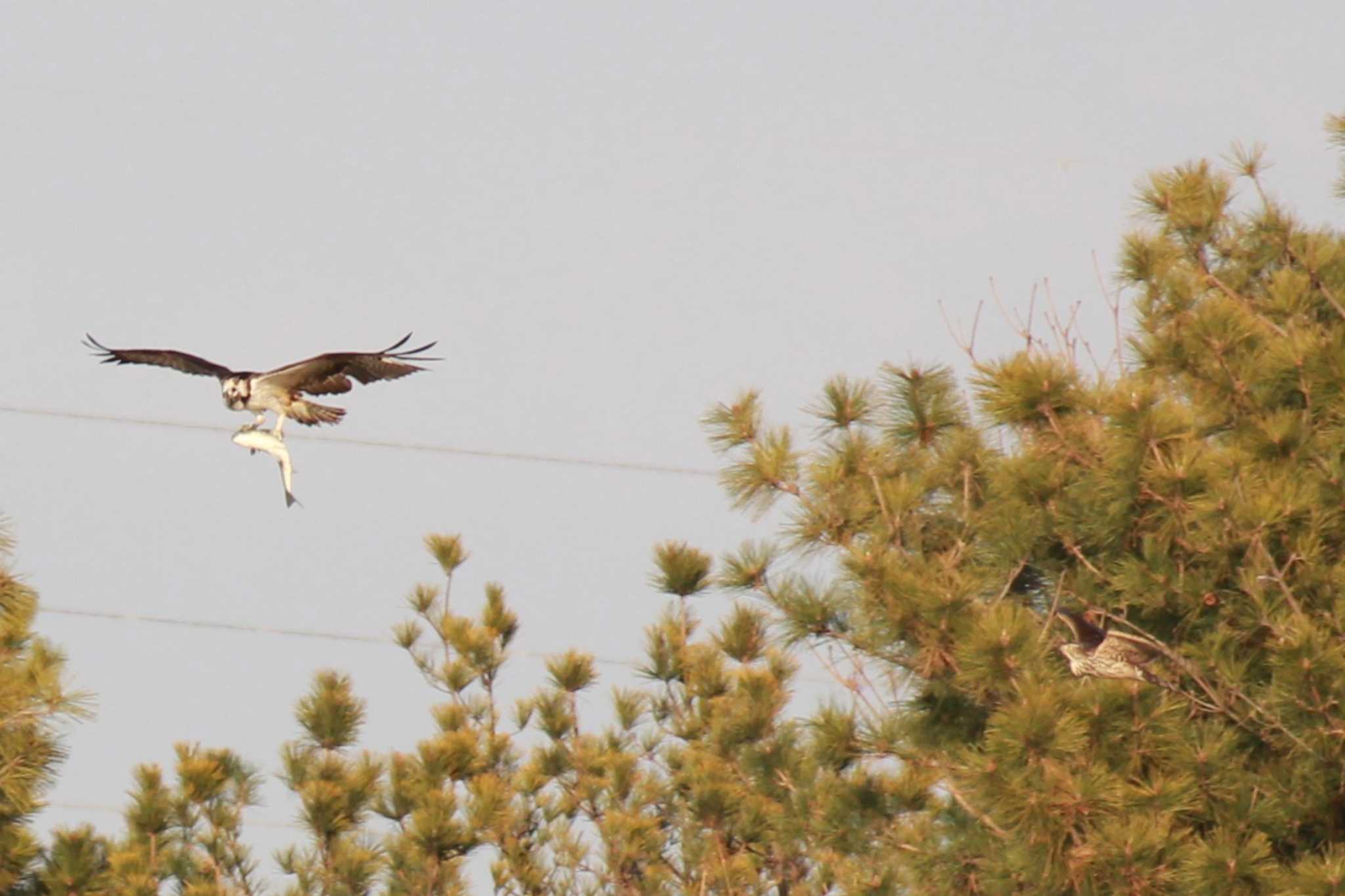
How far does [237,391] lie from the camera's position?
9148 millimetres

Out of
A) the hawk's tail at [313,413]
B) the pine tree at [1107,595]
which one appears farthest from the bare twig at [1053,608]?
the hawk's tail at [313,413]

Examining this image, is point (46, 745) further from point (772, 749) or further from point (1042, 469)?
point (1042, 469)

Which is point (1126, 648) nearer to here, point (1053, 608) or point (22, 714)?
point (1053, 608)

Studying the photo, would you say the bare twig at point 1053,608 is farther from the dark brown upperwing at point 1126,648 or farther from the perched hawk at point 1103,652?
the dark brown upperwing at point 1126,648

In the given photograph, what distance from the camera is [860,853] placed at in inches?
376

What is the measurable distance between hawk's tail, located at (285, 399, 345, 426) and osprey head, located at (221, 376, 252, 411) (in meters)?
0.17

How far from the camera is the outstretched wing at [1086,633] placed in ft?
26.5

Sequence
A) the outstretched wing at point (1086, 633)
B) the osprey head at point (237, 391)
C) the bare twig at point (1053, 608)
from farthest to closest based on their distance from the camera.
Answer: the osprey head at point (237, 391) → the outstretched wing at point (1086, 633) → the bare twig at point (1053, 608)

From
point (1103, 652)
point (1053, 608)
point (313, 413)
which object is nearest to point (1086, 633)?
point (1103, 652)

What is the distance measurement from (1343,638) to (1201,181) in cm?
394

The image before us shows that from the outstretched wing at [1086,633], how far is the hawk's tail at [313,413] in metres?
2.81

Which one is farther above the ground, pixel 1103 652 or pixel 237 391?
pixel 237 391

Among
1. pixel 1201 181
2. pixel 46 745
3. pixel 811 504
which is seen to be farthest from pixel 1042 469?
pixel 46 745

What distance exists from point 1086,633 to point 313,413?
9.81 feet
